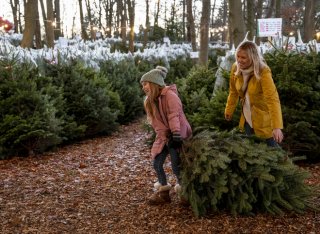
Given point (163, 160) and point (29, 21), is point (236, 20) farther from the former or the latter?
point (29, 21)

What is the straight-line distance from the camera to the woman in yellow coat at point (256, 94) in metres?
4.23

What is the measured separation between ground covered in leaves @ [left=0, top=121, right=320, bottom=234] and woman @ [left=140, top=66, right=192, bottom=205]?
462 millimetres

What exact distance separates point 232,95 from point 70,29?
5834 centimetres

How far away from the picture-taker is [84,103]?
8844 mm

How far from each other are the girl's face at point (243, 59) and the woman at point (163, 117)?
0.73 metres

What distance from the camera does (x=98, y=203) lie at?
4938 mm

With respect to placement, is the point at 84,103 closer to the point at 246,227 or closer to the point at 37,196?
the point at 37,196

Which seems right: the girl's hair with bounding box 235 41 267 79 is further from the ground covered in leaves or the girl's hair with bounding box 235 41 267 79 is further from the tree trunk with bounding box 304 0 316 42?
the tree trunk with bounding box 304 0 316 42

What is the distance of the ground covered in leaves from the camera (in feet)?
13.5

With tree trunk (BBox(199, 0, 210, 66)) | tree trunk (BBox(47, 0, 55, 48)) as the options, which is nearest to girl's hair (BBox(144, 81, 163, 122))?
tree trunk (BBox(199, 0, 210, 66))

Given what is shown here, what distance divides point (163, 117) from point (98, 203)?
132 cm

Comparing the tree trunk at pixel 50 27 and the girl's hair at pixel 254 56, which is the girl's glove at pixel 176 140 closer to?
the girl's hair at pixel 254 56

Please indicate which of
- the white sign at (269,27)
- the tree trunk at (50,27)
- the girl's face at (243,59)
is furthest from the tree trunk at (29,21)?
the girl's face at (243,59)

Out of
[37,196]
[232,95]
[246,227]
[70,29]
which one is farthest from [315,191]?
[70,29]
